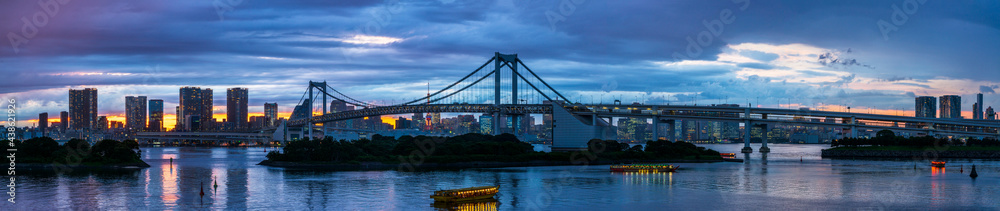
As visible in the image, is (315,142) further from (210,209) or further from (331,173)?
(210,209)

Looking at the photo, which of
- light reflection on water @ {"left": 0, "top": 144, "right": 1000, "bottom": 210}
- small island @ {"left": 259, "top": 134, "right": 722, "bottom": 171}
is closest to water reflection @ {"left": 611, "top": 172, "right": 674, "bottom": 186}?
light reflection on water @ {"left": 0, "top": 144, "right": 1000, "bottom": 210}

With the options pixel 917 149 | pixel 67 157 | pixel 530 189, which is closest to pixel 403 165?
pixel 530 189

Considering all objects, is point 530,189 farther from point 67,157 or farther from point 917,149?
point 917,149

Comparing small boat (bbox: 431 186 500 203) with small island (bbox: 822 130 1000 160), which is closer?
small boat (bbox: 431 186 500 203)

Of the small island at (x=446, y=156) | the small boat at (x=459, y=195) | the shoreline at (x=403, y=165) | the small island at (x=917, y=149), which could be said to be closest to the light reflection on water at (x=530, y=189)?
the small boat at (x=459, y=195)

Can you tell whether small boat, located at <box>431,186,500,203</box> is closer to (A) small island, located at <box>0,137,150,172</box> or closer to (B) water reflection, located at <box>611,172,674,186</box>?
(B) water reflection, located at <box>611,172,674,186</box>

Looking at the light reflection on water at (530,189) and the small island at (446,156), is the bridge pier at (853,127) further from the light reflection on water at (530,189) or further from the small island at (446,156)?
the light reflection on water at (530,189)
